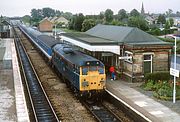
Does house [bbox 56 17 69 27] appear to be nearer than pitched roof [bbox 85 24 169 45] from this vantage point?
No

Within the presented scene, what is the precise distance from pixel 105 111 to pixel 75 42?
12.9 meters

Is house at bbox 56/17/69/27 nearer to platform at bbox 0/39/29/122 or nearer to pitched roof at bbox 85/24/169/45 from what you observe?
platform at bbox 0/39/29/122

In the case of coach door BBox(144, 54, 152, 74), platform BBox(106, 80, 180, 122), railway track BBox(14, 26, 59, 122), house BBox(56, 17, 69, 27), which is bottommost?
railway track BBox(14, 26, 59, 122)

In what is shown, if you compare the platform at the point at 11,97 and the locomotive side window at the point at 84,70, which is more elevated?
the locomotive side window at the point at 84,70

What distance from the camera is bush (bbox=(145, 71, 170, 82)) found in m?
22.1

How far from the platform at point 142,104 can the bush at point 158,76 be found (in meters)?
1.58

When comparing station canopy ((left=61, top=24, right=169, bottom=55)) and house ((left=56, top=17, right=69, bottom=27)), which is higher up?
house ((left=56, top=17, right=69, bottom=27))

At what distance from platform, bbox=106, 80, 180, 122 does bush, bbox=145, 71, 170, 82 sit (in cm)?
158

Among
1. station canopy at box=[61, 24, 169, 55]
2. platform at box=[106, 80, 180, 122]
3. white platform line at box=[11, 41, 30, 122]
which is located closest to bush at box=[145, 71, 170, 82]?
platform at box=[106, 80, 180, 122]

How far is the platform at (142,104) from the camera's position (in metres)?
15.4

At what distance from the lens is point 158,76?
22.4 meters

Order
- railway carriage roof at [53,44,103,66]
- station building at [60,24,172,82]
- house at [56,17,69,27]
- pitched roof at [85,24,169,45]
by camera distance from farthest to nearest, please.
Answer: house at [56,17,69,27] → pitched roof at [85,24,169,45] → station building at [60,24,172,82] → railway carriage roof at [53,44,103,66]

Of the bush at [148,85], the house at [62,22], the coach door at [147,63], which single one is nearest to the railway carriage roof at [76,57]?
the bush at [148,85]

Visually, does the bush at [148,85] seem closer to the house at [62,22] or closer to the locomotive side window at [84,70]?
the locomotive side window at [84,70]
